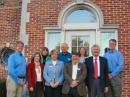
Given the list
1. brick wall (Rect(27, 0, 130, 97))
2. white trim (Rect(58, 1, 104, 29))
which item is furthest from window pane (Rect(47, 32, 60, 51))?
white trim (Rect(58, 1, 104, 29))

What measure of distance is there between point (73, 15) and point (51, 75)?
12.8ft

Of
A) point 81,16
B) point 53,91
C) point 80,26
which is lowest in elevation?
point 53,91

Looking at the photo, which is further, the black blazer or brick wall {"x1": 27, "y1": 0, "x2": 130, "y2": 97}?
brick wall {"x1": 27, "y1": 0, "x2": 130, "y2": 97}

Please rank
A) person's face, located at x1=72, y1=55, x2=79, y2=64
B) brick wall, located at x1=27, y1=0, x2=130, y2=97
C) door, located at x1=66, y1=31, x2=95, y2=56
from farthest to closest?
door, located at x1=66, y1=31, x2=95, y2=56
brick wall, located at x1=27, y1=0, x2=130, y2=97
person's face, located at x1=72, y1=55, x2=79, y2=64

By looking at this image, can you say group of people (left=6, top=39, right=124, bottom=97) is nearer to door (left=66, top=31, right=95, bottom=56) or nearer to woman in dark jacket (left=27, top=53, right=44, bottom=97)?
woman in dark jacket (left=27, top=53, right=44, bottom=97)

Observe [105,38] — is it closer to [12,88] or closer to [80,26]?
[80,26]

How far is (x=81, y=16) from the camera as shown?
37.8ft

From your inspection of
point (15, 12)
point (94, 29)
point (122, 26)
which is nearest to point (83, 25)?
point (94, 29)

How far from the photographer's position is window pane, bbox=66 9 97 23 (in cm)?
1142

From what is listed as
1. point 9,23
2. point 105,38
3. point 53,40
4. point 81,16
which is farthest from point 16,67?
point 9,23

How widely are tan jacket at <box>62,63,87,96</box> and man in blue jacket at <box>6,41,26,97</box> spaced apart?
1028mm

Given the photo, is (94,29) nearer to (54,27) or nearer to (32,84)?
(54,27)

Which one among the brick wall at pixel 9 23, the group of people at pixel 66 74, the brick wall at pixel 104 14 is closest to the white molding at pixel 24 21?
the brick wall at pixel 104 14

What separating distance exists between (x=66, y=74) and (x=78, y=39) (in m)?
3.56
